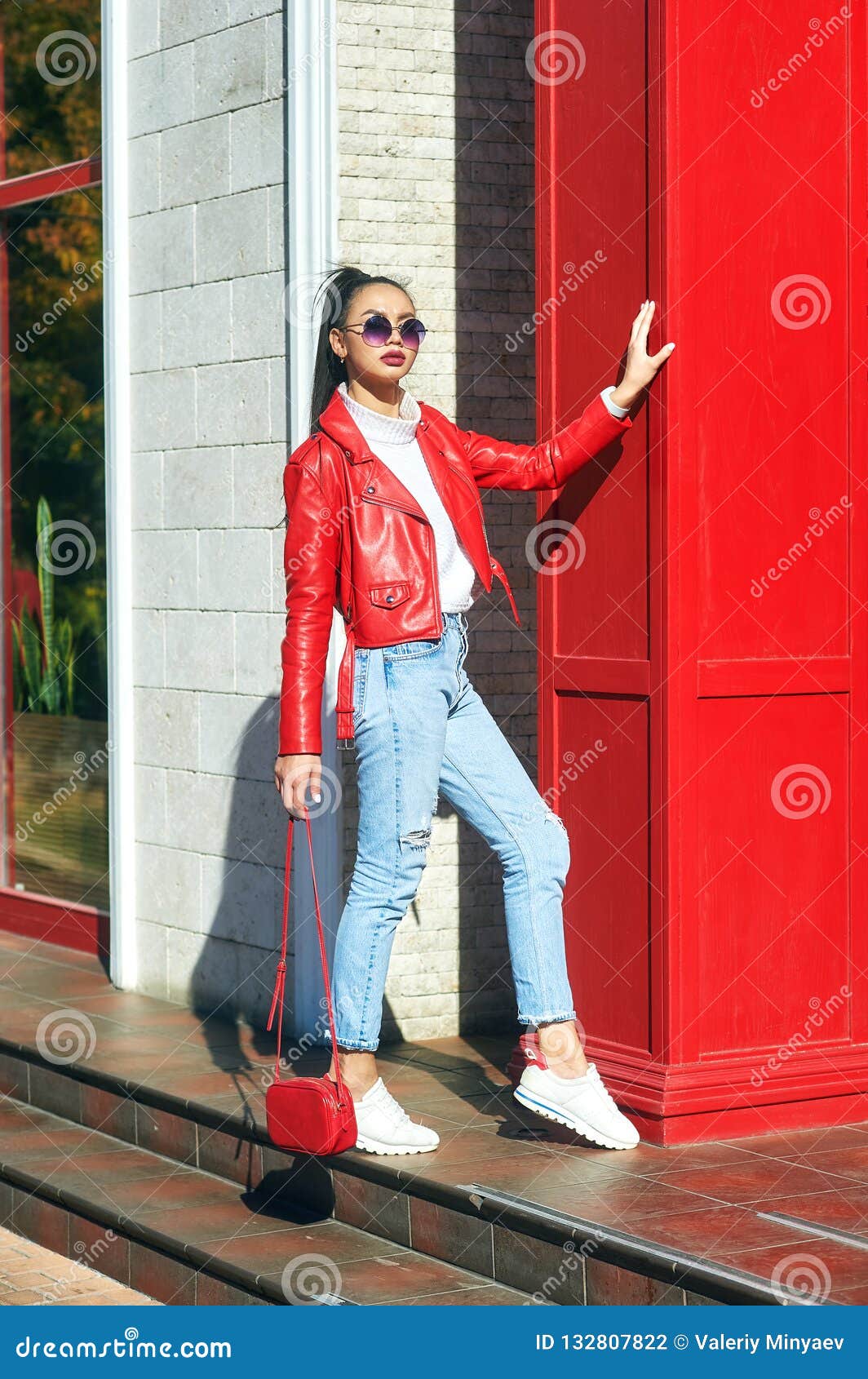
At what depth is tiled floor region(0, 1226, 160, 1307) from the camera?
5152 millimetres

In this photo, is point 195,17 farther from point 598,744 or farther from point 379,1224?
point 379,1224

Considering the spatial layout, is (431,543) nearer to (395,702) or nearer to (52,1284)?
(395,702)

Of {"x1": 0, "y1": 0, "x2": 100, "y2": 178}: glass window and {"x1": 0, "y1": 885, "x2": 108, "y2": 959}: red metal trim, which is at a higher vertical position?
{"x1": 0, "y1": 0, "x2": 100, "y2": 178}: glass window

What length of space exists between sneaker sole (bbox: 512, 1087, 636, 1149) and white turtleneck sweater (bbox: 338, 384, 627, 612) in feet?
4.07

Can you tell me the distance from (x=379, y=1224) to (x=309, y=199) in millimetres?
3215

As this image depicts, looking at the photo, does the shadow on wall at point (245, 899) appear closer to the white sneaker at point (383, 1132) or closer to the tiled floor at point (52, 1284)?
the tiled floor at point (52, 1284)

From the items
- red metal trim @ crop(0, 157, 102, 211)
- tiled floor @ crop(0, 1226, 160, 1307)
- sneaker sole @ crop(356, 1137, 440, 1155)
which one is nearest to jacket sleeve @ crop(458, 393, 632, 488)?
sneaker sole @ crop(356, 1137, 440, 1155)

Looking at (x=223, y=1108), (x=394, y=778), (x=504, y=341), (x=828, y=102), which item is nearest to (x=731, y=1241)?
(x=394, y=778)

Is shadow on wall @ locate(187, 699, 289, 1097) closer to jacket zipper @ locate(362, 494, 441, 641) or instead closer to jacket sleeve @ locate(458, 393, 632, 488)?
jacket sleeve @ locate(458, 393, 632, 488)

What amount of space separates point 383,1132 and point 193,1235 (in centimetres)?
54

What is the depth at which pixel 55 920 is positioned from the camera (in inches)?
343

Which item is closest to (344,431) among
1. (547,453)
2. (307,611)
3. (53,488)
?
(307,611)

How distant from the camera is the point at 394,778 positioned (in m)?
5.05

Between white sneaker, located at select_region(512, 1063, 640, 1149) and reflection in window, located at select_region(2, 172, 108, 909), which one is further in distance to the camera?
reflection in window, located at select_region(2, 172, 108, 909)
